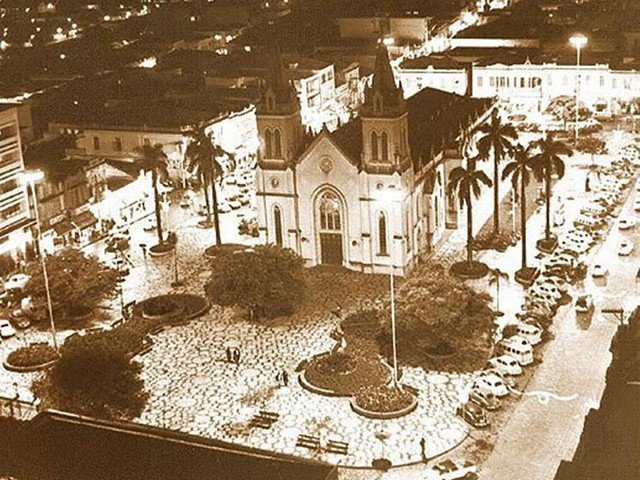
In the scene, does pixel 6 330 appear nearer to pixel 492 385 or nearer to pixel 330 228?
pixel 330 228

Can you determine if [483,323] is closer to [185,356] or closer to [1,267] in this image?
[185,356]

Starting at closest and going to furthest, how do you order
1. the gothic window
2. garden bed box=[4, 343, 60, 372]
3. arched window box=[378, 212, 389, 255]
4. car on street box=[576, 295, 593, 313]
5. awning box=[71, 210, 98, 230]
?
garden bed box=[4, 343, 60, 372]
car on street box=[576, 295, 593, 313]
arched window box=[378, 212, 389, 255]
the gothic window
awning box=[71, 210, 98, 230]

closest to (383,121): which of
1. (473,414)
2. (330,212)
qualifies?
(330,212)

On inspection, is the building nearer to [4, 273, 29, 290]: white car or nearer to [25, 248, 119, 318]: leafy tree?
[4, 273, 29, 290]: white car

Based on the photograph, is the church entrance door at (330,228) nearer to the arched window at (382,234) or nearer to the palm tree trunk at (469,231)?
the arched window at (382,234)

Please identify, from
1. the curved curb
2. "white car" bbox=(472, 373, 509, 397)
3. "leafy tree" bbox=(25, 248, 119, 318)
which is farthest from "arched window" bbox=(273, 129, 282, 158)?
"white car" bbox=(472, 373, 509, 397)

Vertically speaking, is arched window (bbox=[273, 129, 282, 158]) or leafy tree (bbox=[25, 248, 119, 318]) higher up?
arched window (bbox=[273, 129, 282, 158])
